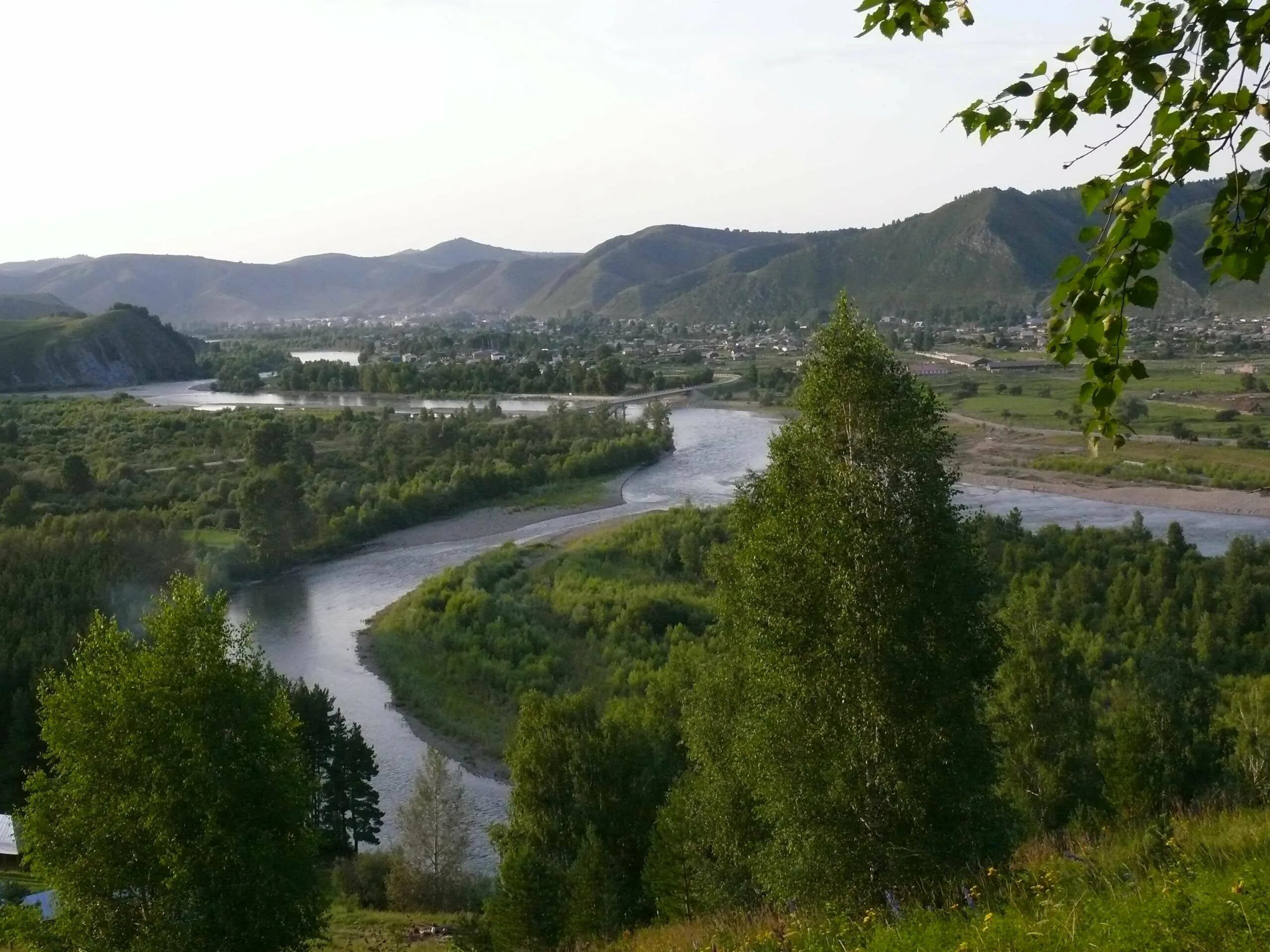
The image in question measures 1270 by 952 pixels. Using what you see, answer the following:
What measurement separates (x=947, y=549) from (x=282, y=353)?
101m

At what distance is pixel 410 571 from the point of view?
28.8m

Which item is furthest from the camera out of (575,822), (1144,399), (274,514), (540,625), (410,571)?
(1144,399)

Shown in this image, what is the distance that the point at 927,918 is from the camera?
13.3ft

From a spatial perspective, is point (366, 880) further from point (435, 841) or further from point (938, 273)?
point (938, 273)

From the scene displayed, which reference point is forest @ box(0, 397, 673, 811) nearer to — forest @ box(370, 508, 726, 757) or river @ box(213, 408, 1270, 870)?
river @ box(213, 408, 1270, 870)

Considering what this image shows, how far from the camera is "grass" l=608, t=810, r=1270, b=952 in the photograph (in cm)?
285

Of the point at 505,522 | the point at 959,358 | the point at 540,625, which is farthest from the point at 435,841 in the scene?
the point at 959,358

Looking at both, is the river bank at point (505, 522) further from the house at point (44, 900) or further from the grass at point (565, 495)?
the house at point (44, 900)

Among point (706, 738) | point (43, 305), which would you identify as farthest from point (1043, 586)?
point (43, 305)

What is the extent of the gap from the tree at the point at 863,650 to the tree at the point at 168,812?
3175 mm

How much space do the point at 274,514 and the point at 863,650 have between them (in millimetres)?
27277

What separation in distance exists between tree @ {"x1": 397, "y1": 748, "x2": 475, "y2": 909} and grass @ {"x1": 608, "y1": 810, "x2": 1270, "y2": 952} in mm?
7646

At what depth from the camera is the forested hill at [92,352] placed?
7850cm

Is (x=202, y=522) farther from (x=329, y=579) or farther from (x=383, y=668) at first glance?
(x=383, y=668)
